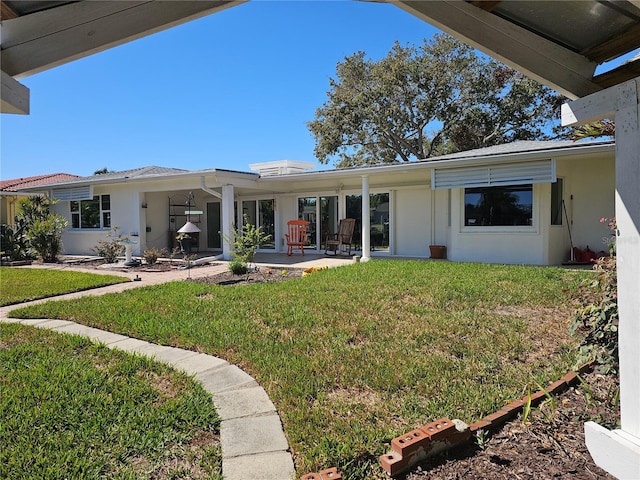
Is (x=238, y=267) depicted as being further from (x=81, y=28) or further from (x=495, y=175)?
(x=81, y=28)

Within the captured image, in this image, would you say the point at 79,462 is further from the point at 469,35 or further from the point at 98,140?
the point at 98,140

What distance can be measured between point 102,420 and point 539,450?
8.88ft

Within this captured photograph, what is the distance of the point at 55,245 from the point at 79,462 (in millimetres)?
12824

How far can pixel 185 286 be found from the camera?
7.31 meters

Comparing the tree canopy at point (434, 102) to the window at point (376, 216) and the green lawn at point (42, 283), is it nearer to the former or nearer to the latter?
the window at point (376, 216)

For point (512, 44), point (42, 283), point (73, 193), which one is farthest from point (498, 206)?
point (73, 193)

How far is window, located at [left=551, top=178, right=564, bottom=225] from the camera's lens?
928cm

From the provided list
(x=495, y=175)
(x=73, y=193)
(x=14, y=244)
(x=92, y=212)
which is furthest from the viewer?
(x=92, y=212)

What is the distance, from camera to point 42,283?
26.1ft

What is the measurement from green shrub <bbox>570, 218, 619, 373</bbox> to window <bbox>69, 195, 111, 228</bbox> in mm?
15114

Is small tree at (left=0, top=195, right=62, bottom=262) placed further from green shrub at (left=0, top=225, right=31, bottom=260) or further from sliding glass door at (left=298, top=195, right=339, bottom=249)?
sliding glass door at (left=298, top=195, right=339, bottom=249)

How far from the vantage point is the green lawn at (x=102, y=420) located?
2100mm

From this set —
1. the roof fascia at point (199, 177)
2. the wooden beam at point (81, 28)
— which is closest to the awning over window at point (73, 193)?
the roof fascia at point (199, 177)

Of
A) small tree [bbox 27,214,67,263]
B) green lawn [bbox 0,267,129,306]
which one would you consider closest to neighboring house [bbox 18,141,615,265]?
small tree [bbox 27,214,67,263]
